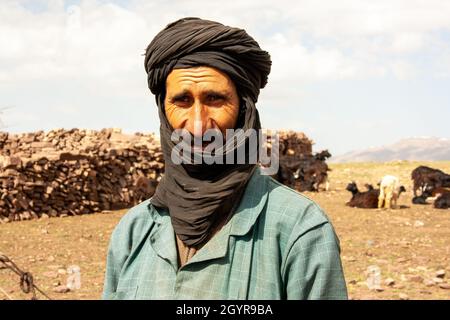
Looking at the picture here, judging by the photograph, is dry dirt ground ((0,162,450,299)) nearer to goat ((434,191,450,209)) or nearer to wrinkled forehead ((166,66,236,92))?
goat ((434,191,450,209))

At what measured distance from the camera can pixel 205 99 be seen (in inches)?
73.6

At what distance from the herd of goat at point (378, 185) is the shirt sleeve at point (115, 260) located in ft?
45.6

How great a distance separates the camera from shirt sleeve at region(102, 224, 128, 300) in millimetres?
2018

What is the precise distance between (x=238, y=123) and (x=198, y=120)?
14cm

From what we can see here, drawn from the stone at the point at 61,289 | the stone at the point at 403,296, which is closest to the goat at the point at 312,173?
the stone at the point at 403,296

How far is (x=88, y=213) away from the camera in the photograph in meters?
15.1

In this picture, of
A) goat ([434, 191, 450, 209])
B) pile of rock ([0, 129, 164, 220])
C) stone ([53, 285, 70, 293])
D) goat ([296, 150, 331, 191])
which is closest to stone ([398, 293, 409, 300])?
stone ([53, 285, 70, 293])

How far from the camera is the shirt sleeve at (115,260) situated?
2.02 m

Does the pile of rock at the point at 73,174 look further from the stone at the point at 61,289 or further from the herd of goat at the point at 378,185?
the stone at the point at 61,289
